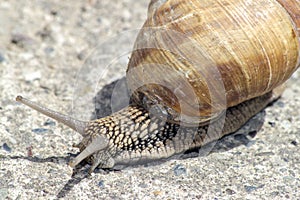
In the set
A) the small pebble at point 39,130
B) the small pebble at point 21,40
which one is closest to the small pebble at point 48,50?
the small pebble at point 21,40

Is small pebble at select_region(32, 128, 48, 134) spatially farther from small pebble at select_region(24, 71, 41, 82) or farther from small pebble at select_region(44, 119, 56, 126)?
small pebble at select_region(24, 71, 41, 82)

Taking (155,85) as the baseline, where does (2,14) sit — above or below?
above

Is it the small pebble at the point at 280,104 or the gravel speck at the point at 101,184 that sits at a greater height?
the gravel speck at the point at 101,184

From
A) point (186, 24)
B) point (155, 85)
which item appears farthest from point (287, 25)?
point (155, 85)

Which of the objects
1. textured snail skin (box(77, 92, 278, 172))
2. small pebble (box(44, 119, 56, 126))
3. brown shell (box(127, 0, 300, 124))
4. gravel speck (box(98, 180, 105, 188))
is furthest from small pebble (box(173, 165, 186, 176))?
small pebble (box(44, 119, 56, 126))

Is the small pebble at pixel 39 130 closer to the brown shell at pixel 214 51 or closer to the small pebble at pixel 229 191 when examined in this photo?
the brown shell at pixel 214 51

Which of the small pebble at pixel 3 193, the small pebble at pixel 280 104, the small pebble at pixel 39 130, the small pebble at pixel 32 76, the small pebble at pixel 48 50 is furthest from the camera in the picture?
the small pebble at pixel 48 50

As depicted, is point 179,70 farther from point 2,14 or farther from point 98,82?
point 2,14
